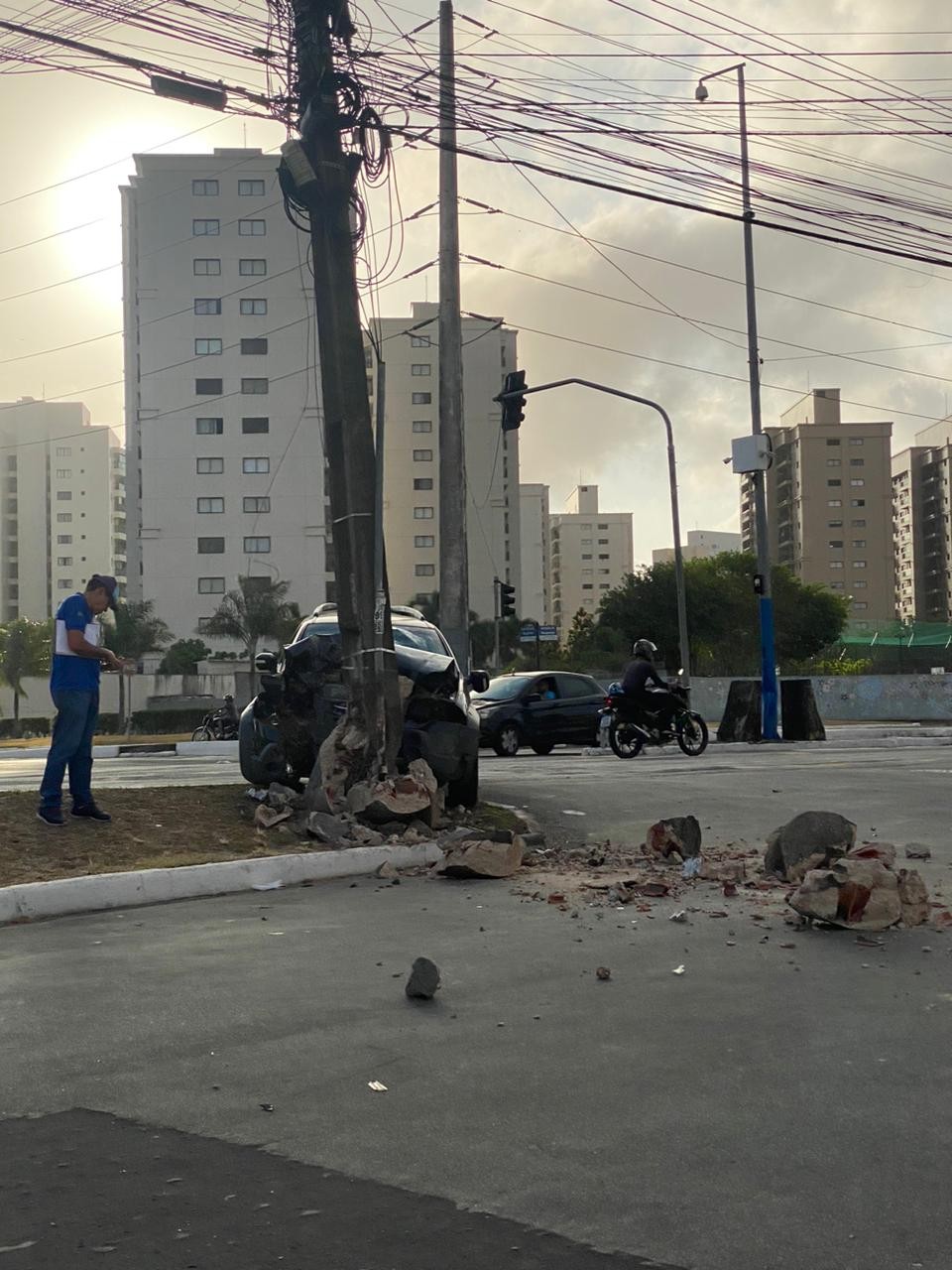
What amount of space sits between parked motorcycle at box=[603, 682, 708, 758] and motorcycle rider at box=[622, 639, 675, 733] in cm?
6

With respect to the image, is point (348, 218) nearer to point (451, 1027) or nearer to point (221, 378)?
point (451, 1027)

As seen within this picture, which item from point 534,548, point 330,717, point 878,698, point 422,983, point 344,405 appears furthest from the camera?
point 534,548

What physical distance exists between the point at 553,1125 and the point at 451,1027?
1.07 meters

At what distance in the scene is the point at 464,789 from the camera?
11.2 meters

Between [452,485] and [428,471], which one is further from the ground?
[428,471]

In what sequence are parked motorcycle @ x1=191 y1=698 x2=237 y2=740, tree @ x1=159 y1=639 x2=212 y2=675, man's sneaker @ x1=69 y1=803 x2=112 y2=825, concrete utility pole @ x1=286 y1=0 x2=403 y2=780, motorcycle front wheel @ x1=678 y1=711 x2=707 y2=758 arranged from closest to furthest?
man's sneaker @ x1=69 y1=803 x2=112 y2=825, concrete utility pole @ x1=286 y1=0 x2=403 y2=780, motorcycle front wheel @ x1=678 y1=711 x2=707 y2=758, parked motorcycle @ x1=191 y1=698 x2=237 y2=740, tree @ x1=159 y1=639 x2=212 y2=675

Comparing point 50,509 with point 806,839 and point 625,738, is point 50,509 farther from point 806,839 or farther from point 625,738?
point 806,839

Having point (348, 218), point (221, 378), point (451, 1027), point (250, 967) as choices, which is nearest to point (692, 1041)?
point (451, 1027)

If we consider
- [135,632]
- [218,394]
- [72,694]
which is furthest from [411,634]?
[218,394]

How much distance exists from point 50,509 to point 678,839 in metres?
144

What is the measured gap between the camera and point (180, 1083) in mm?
4035

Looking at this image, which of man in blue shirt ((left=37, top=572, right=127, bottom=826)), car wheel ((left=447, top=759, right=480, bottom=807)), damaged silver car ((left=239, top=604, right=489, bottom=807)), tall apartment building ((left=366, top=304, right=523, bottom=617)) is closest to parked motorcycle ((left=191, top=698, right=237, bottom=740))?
damaged silver car ((left=239, top=604, right=489, bottom=807))

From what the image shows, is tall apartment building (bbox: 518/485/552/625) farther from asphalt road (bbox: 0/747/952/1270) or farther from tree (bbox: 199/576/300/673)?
asphalt road (bbox: 0/747/952/1270)

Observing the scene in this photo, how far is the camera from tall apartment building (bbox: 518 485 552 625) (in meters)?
153
